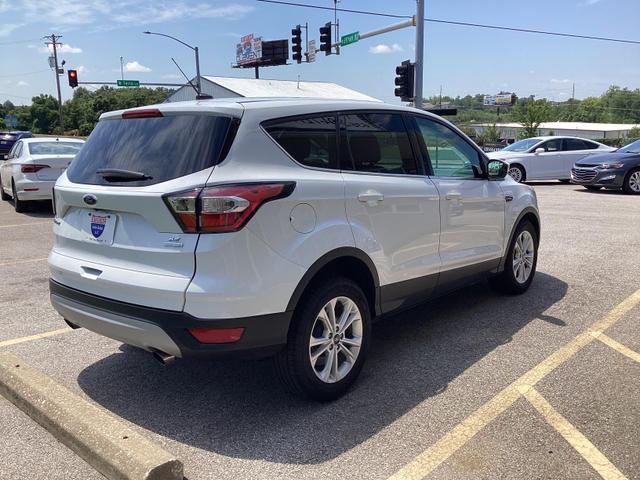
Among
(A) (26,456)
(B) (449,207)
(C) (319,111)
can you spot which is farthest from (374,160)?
(A) (26,456)

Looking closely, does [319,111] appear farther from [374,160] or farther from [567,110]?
[567,110]

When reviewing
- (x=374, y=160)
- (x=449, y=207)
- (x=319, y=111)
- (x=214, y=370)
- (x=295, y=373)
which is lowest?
(x=214, y=370)

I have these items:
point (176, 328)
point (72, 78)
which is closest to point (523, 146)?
point (176, 328)

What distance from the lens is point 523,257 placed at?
235 inches

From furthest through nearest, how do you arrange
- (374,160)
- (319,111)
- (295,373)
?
(374,160), (319,111), (295,373)

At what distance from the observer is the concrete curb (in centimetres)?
276

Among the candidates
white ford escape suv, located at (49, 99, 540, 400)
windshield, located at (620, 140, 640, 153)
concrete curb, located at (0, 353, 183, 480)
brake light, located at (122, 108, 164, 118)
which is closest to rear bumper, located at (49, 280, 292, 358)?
white ford escape suv, located at (49, 99, 540, 400)

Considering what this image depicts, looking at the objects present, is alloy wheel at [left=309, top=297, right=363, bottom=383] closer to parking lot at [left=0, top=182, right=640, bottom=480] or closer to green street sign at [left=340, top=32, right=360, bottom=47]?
parking lot at [left=0, top=182, right=640, bottom=480]

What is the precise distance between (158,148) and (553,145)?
59.2 ft

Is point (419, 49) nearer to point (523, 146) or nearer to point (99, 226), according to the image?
point (523, 146)

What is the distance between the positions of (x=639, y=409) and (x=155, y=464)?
2817 mm

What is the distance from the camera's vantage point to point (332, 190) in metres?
3.57

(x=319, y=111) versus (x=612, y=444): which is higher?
(x=319, y=111)

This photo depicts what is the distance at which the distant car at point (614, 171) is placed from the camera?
51.5 feet
